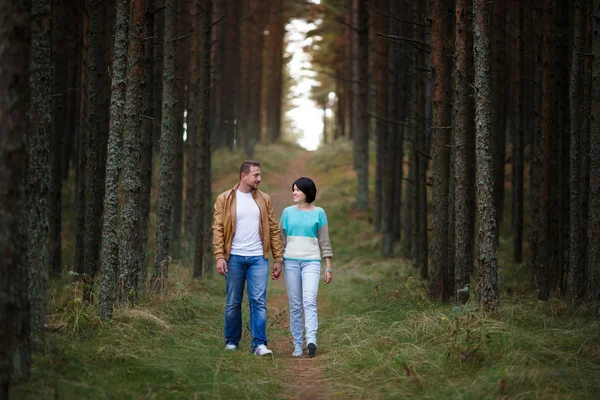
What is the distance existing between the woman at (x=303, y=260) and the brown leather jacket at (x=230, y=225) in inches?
6.8

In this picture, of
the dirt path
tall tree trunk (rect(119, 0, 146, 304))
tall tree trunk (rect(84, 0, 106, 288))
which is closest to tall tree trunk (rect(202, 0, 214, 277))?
the dirt path

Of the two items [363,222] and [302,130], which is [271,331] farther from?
[302,130]

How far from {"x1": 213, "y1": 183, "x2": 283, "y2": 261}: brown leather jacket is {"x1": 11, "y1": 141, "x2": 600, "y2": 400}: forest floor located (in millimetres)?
1353

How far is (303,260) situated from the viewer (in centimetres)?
891

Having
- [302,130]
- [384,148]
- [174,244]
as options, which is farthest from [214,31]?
[302,130]

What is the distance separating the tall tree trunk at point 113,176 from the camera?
29.7 feet

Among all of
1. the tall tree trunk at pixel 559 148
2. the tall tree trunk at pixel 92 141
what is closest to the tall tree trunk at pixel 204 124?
the tall tree trunk at pixel 92 141

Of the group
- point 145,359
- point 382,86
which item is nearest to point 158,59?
point 382,86

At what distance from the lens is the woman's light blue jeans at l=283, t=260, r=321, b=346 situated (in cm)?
887

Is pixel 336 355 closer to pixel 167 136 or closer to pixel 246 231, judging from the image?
pixel 246 231

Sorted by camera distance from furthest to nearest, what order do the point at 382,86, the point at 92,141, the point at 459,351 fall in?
the point at 382,86 → the point at 92,141 → the point at 459,351

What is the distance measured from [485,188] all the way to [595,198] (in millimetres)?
2201

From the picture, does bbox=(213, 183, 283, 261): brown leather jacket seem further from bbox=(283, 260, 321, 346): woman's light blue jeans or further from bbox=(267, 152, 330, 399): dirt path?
bbox=(267, 152, 330, 399): dirt path

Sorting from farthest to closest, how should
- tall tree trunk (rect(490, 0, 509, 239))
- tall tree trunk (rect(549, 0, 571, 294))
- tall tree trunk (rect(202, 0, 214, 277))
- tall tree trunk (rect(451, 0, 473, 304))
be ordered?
tall tree trunk (rect(490, 0, 509, 239)) < tall tree trunk (rect(202, 0, 214, 277)) < tall tree trunk (rect(549, 0, 571, 294)) < tall tree trunk (rect(451, 0, 473, 304))
